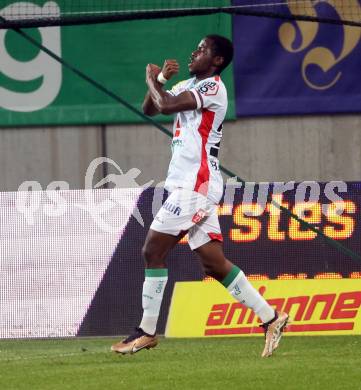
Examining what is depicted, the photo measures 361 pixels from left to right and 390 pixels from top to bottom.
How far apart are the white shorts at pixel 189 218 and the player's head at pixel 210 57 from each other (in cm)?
79

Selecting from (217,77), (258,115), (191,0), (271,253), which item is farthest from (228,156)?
(217,77)

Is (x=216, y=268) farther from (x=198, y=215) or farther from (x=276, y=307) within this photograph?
(x=276, y=307)

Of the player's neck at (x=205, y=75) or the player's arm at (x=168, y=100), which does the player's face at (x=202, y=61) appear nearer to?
the player's neck at (x=205, y=75)

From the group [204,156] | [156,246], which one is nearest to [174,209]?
[156,246]

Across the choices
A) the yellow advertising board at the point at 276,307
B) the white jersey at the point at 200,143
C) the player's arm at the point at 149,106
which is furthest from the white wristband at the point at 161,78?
the yellow advertising board at the point at 276,307

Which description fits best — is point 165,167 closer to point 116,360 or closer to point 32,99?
point 32,99

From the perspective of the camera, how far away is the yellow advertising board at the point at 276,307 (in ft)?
32.8

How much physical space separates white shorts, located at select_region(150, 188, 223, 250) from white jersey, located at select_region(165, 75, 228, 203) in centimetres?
5

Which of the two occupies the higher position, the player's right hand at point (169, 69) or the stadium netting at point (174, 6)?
the player's right hand at point (169, 69)

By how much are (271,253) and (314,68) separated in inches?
176

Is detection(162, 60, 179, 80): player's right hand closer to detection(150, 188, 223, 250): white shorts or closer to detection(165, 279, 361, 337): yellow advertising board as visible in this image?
detection(150, 188, 223, 250): white shorts

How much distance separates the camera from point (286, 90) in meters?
14.0

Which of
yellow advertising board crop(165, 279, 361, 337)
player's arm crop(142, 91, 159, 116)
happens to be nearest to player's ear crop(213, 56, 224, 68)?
player's arm crop(142, 91, 159, 116)

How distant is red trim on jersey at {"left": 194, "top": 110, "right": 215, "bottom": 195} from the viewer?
7918 millimetres
